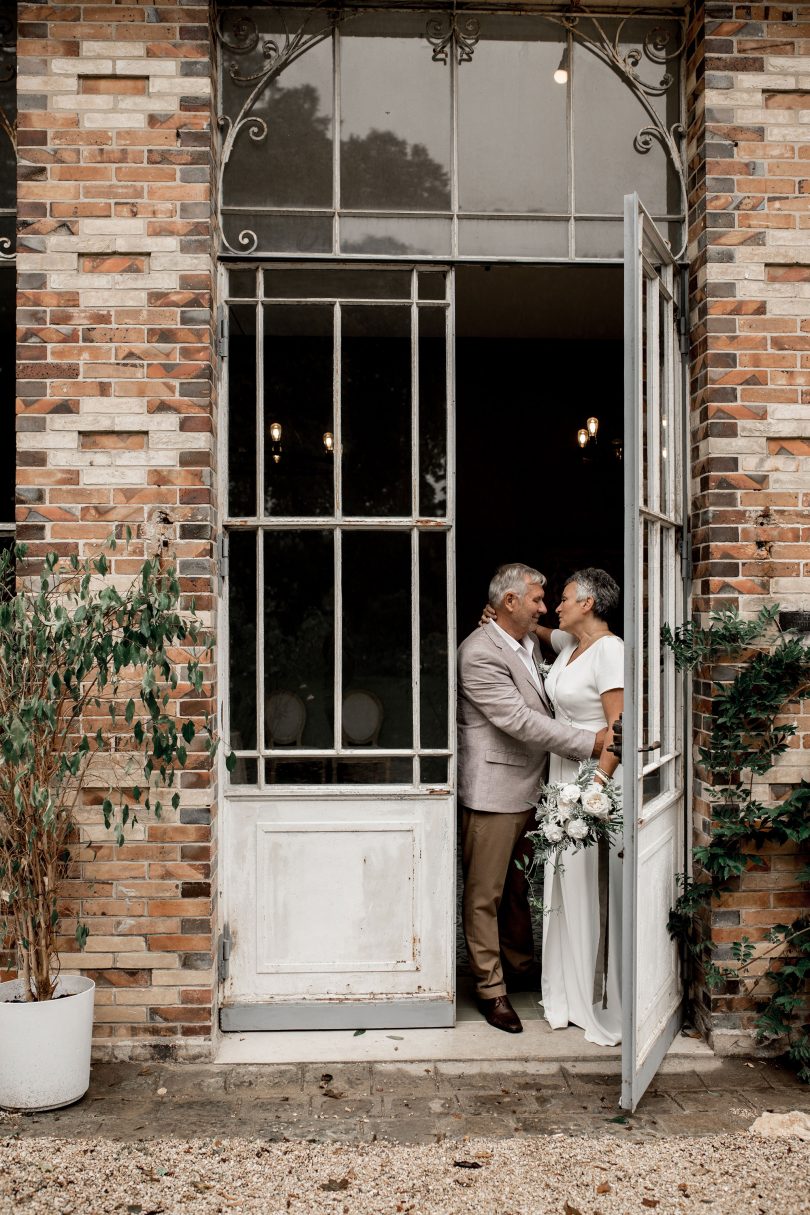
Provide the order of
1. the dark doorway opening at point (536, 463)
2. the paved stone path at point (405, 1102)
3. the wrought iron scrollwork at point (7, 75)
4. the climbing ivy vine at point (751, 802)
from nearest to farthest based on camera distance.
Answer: the paved stone path at point (405, 1102), the climbing ivy vine at point (751, 802), the wrought iron scrollwork at point (7, 75), the dark doorway opening at point (536, 463)

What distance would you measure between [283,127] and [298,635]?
207 cm

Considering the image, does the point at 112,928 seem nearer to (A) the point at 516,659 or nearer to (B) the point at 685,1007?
(A) the point at 516,659

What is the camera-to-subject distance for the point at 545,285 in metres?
6.92

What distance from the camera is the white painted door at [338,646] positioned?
404 centimetres

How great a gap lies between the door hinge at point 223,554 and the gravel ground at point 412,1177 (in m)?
2.04

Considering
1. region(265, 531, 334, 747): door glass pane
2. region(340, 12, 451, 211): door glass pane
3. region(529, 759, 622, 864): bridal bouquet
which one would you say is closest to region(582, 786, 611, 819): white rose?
region(529, 759, 622, 864): bridal bouquet

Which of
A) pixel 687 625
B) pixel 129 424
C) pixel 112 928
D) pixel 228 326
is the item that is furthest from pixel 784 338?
pixel 112 928

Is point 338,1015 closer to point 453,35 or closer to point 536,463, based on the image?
point 453,35

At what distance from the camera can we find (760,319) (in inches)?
154

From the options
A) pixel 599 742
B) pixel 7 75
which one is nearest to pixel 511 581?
pixel 599 742

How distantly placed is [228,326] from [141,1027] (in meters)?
2.79

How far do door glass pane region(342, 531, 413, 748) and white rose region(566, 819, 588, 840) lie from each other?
76 centimetres

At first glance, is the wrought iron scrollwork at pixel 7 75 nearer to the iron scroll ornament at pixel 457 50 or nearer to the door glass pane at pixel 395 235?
the iron scroll ornament at pixel 457 50

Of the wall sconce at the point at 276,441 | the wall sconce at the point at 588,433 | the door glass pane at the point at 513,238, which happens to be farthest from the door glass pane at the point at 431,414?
the wall sconce at the point at 588,433
